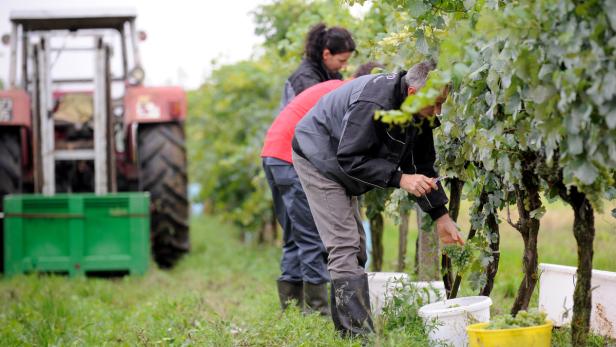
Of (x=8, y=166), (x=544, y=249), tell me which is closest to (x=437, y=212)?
(x=544, y=249)

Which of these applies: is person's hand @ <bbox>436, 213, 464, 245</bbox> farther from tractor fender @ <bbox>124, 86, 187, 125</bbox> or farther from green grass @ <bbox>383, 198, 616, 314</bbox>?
tractor fender @ <bbox>124, 86, 187, 125</bbox>

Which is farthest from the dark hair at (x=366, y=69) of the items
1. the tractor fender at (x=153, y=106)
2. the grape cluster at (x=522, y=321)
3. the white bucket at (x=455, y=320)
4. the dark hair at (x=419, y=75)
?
the tractor fender at (x=153, y=106)

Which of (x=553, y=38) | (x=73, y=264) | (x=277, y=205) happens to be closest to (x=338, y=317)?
(x=277, y=205)

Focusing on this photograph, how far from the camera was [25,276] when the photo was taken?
693 centimetres

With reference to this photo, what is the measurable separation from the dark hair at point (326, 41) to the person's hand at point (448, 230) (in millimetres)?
1590

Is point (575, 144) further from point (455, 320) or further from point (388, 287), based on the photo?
point (388, 287)

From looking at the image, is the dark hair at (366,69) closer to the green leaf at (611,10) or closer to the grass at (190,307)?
the grass at (190,307)

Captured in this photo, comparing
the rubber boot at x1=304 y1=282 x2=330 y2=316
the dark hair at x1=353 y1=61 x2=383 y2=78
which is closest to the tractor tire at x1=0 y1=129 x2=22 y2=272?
the rubber boot at x1=304 y1=282 x2=330 y2=316

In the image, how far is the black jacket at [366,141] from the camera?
3658 millimetres

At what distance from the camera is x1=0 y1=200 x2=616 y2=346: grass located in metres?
4.10

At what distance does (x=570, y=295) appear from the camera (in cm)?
402

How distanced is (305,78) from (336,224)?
4.84ft

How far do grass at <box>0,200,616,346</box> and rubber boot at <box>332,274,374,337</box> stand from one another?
9 cm

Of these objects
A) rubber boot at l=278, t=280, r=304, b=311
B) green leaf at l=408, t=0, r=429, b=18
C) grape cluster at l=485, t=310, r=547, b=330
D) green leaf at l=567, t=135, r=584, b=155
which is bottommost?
rubber boot at l=278, t=280, r=304, b=311
